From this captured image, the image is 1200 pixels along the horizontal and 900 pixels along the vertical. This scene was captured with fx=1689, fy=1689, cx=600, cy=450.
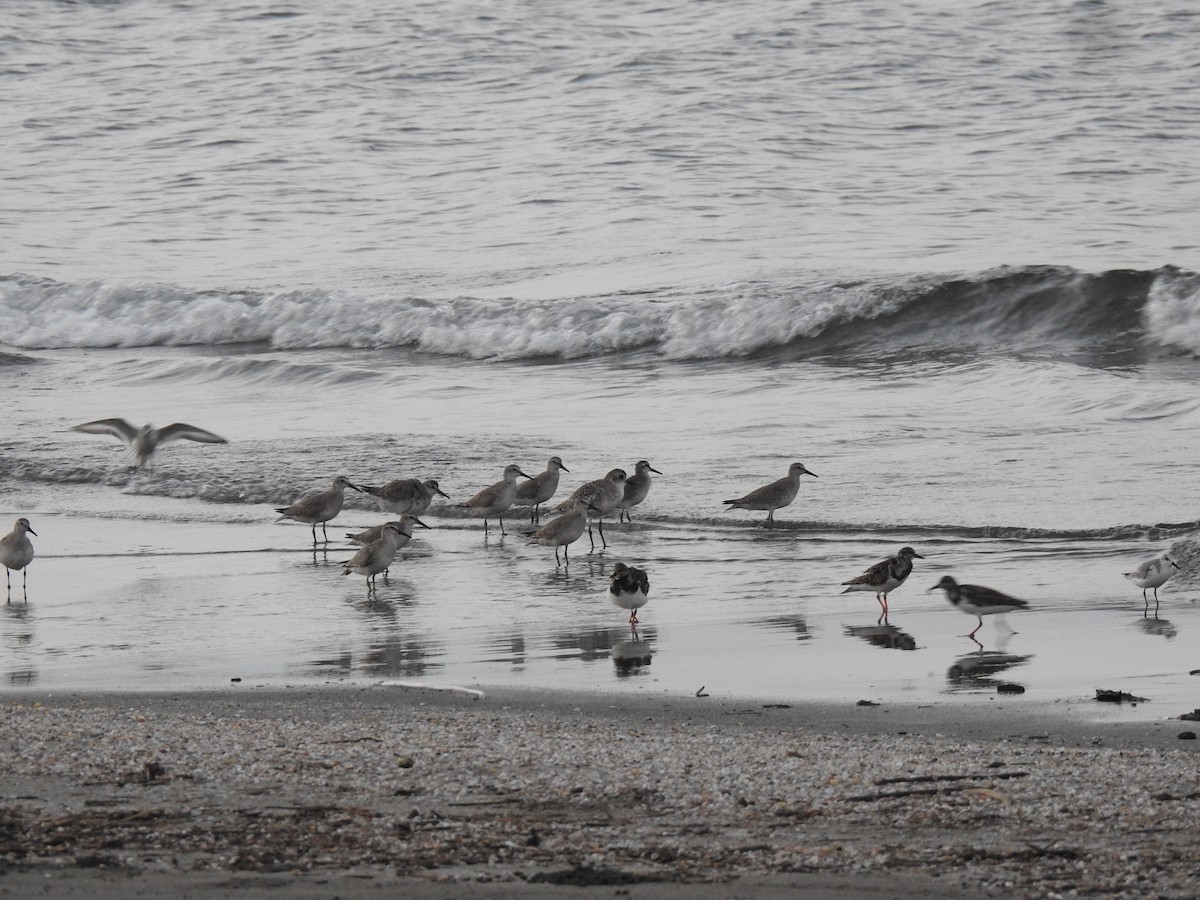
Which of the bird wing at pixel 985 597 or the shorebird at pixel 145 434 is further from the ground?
the shorebird at pixel 145 434

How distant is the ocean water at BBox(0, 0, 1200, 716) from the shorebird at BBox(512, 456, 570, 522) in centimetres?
55

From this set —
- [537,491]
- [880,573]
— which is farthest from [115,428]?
[880,573]

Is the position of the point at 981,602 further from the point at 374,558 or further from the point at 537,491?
the point at 537,491

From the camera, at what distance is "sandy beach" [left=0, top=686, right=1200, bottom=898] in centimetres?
406

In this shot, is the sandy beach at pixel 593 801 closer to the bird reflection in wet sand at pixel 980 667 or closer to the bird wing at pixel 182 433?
the bird reflection in wet sand at pixel 980 667

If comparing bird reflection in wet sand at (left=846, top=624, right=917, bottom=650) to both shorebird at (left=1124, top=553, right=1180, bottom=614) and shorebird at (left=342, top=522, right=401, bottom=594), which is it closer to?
shorebird at (left=1124, top=553, right=1180, bottom=614)

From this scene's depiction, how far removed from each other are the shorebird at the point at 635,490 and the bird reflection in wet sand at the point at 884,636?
3.43 m

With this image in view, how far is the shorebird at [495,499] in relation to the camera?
37.7ft

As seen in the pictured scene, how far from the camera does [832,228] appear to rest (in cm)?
2345

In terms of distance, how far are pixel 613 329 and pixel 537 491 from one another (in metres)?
8.22

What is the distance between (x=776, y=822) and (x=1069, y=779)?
0.98m

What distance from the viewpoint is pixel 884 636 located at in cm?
793

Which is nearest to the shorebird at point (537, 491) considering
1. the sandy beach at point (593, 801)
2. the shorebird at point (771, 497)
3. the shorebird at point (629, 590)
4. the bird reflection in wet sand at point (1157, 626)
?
the shorebird at point (771, 497)

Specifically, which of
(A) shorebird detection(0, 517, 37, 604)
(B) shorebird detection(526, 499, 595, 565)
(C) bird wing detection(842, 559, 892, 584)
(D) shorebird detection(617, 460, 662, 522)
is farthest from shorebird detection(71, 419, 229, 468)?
(C) bird wing detection(842, 559, 892, 584)
